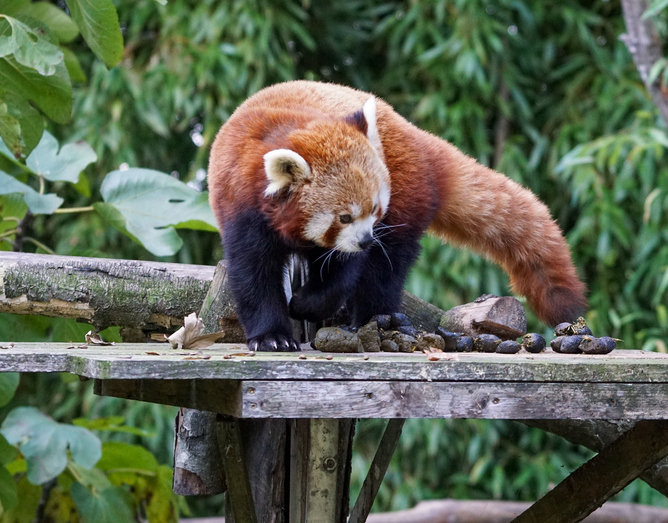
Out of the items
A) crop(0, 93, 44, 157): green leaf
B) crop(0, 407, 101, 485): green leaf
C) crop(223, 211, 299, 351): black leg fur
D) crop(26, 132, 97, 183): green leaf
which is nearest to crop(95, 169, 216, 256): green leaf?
crop(26, 132, 97, 183): green leaf

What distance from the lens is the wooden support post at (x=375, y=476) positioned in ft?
5.53

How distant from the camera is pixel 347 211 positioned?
5.93 ft

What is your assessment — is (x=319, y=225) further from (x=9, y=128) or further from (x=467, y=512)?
(x=467, y=512)

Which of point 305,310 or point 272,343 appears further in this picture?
point 305,310

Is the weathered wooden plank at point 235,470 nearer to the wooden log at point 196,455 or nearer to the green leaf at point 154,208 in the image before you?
the wooden log at point 196,455

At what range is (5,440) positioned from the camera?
223 centimetres

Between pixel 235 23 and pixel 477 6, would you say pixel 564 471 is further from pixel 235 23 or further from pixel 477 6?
pixel 235 23

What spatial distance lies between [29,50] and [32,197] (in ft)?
2.12

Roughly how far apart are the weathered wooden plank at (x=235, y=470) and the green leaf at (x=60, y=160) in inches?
49.7

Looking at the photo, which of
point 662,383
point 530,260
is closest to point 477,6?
point 530,260

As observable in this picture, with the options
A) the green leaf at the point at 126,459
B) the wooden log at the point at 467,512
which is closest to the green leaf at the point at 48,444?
the green leaf at the point at 126,459

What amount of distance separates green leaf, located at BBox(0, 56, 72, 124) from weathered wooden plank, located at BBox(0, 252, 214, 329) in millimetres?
433

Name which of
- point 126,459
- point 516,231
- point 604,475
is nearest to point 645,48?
point 516,231

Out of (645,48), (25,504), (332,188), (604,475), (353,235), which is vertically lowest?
(25,504)
